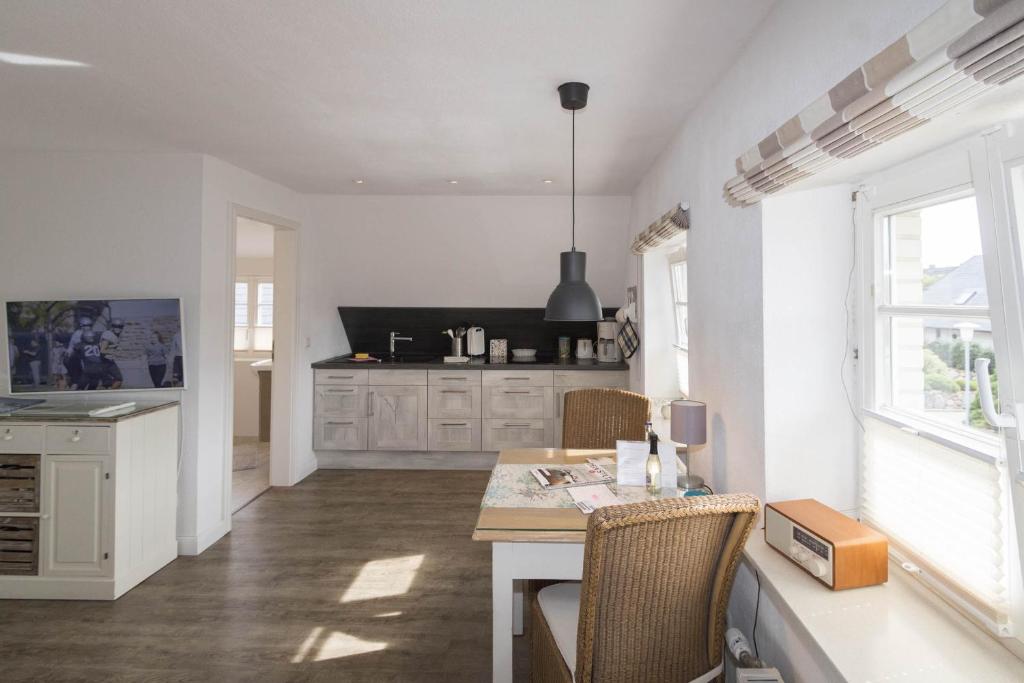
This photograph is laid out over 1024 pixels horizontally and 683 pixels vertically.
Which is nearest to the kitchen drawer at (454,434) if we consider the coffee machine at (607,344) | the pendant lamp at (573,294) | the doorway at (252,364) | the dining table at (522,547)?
the coffee machine at (607,344)

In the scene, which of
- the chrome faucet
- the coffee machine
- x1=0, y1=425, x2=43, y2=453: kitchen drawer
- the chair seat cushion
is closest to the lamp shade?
the chair seat cushion

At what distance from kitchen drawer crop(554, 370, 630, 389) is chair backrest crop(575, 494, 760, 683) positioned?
3385 mm

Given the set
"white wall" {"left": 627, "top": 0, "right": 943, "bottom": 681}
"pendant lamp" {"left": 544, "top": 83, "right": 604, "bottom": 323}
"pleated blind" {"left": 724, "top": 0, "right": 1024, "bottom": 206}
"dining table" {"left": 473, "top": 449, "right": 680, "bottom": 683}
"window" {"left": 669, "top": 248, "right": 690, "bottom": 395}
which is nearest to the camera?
"pleated blind" {"left": 724, "top": 0, "right": 1024, "bottom": 206}

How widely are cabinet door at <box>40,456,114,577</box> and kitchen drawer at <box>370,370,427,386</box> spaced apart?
234 cm

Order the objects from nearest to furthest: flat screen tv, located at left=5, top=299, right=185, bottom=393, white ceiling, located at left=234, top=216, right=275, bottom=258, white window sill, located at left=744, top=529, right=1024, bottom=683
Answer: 1. white window sill, located at left=744, top=529, right=1024, bottom=683
2. flat screen tv, located at left=5, top=299, right=185, bottom=393
3. white ceiling, located at left=234, top=216, right=275, bottom=258

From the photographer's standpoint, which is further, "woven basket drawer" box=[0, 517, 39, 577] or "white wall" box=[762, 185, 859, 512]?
"woven basket drawer" box=[0, 517, 39, 577]

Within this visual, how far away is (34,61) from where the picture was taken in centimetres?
216

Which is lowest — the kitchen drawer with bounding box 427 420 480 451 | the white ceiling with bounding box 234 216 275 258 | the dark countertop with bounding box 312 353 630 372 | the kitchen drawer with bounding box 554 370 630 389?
the kitchen drawer with bounding box 427 420 480 451

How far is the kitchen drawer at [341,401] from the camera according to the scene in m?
4.93

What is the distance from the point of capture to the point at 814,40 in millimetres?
1526

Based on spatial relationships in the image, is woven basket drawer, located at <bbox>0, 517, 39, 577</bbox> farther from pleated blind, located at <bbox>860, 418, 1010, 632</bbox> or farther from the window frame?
the window frame

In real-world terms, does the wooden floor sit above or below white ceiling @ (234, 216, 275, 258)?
below

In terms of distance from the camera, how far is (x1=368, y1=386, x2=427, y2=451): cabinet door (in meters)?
4.94

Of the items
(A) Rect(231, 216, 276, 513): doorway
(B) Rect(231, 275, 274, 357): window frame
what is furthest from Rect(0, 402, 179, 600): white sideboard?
(B) Rect(231, 275, 274, 357): window frame
